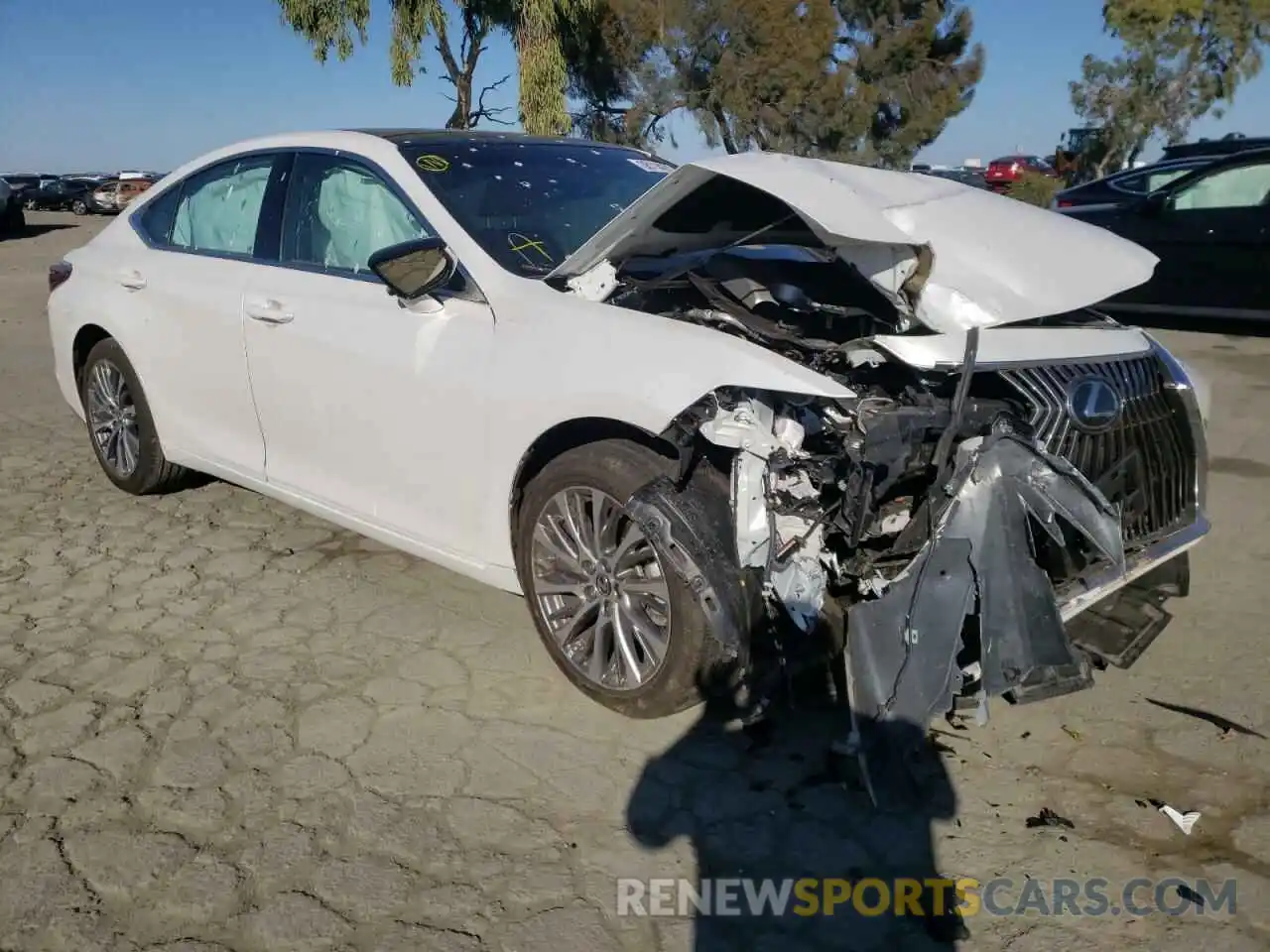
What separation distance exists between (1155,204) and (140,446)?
8.98m

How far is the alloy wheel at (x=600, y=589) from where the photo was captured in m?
3.22

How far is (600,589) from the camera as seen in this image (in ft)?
11.0

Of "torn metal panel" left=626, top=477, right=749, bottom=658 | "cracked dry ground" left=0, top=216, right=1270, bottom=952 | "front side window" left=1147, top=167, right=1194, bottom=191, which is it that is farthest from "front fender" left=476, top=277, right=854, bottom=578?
"front side window" left=1147, top=167, right=1194, bottom=191

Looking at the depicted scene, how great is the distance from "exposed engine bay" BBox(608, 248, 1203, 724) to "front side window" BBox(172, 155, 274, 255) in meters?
2.24

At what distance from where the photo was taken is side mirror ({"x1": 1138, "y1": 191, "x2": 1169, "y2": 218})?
10.0 meters

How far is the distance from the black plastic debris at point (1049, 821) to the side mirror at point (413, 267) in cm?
239

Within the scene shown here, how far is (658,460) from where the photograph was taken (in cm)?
315

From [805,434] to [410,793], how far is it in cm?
150

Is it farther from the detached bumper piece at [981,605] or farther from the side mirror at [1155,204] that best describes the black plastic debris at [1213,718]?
the side mirror at [1155,204]

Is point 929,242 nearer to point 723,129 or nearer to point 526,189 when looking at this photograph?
point 526,189

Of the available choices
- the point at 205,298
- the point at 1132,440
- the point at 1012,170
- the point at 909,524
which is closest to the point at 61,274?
the point at 205,298

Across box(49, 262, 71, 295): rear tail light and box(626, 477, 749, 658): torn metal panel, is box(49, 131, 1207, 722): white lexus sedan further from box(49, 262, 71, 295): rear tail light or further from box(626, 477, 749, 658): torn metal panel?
box(49, 262, 71, 295): rear tail light

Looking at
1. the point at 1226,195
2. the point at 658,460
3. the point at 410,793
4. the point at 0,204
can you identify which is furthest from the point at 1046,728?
the point at 0,204

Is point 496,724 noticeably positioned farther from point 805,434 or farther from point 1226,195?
point 1226,195
